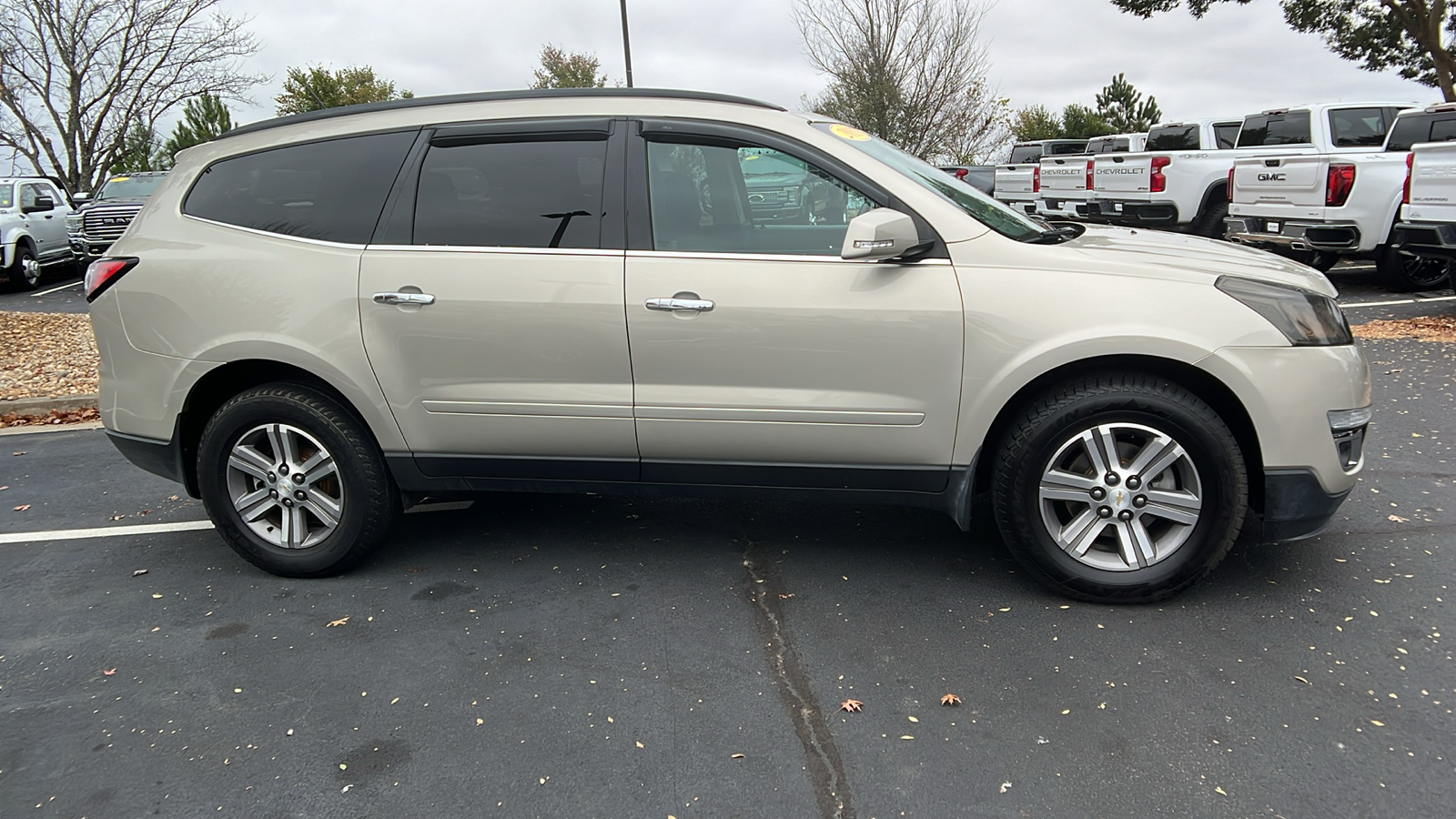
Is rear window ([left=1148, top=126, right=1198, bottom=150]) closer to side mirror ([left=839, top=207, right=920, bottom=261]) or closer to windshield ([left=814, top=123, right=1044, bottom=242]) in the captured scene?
windshield ([left=814, top=123, right=1044, bottom=242])

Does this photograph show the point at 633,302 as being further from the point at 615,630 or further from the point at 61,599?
the point at 61,599

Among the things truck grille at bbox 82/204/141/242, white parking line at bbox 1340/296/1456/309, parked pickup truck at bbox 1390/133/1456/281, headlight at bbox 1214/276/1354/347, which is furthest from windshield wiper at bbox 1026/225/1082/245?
truck grille at bbox 82/204/141/242

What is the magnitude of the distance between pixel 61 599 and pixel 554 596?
202 cm

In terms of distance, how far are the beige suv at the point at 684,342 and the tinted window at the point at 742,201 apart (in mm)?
12

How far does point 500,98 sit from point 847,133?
138cm

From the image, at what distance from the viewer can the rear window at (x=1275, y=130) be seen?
12375 mm

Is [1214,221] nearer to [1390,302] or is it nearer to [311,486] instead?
[1390,302]

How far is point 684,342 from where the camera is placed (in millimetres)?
3418

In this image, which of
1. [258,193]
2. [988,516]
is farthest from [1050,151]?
[258,193]

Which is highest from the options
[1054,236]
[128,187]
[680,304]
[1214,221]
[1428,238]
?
[128,187]

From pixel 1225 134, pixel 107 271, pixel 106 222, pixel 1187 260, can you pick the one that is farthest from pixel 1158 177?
Result: pixel 106 222

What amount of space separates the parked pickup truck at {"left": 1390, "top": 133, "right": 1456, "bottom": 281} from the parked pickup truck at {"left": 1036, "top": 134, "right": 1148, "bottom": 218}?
618 centimetres

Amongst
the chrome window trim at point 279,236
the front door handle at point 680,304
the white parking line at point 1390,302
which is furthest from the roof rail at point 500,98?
the white parking line at point 1390,302

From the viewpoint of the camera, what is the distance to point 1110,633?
3.23 m
